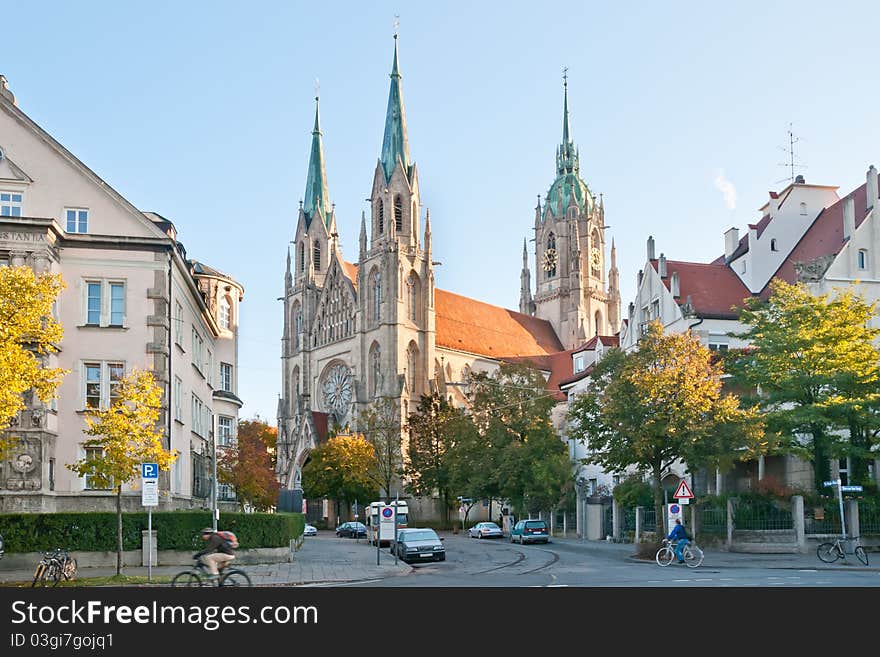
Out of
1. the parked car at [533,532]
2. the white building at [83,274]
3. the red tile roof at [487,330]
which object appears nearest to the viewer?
the white building at [83,274]

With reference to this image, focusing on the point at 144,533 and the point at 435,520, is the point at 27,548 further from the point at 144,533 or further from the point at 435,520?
the point at 435,520

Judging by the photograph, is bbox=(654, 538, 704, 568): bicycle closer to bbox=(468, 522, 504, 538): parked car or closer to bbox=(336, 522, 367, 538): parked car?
bbox=(468, 522, 504, 538): parked car

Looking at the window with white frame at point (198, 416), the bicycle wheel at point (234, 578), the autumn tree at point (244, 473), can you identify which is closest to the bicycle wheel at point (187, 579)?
the bicycle wheel at point (234, 578)

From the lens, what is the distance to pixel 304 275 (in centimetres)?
12925

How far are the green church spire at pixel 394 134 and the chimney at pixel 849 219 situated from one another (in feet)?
223

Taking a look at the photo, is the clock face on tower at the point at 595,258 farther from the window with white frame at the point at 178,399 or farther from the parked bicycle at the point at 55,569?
the parked bicycle at the point at 55,569

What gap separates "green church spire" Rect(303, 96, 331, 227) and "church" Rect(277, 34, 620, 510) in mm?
171

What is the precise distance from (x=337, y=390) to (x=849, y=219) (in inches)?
2829

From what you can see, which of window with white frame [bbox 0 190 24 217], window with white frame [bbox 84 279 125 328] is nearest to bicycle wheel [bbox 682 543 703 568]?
window with white frame [bbox 84 279 125 328]

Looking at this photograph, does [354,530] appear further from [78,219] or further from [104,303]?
[78,219]

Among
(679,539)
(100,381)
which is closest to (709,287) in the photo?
(679,539)

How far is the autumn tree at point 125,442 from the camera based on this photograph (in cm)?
2983
